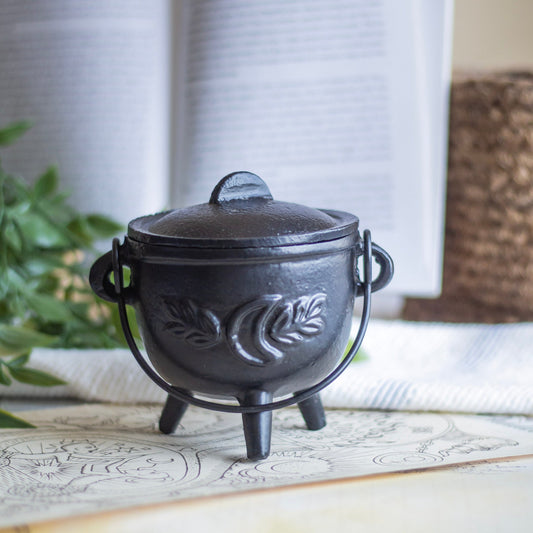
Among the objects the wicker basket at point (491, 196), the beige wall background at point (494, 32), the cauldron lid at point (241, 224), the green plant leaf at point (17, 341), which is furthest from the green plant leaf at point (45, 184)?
the beige wall background at point (494, 32)

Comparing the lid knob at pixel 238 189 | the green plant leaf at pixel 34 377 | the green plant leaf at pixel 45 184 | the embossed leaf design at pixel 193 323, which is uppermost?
the lid knob at pixel 238 189

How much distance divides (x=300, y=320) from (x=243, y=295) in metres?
0.06

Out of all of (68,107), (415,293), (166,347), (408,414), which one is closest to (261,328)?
(166,347)

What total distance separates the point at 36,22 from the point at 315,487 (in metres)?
1.07

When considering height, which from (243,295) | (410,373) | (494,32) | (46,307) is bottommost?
(410,373)

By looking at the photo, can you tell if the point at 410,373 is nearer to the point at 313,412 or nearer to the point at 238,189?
the point at 313,412

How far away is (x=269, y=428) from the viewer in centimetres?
79

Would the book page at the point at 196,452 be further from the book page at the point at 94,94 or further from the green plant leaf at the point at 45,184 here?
the book page at the point at 94,94

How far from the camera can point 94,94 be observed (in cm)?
A: 136

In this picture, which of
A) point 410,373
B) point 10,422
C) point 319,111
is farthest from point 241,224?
point 319,111

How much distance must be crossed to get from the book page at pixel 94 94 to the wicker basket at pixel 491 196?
55 cm

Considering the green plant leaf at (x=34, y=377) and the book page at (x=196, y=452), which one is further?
the green plant leaf at (x=34, y=377)

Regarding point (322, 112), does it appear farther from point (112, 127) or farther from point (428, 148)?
point (112, 127)

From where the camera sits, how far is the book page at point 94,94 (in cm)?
134
